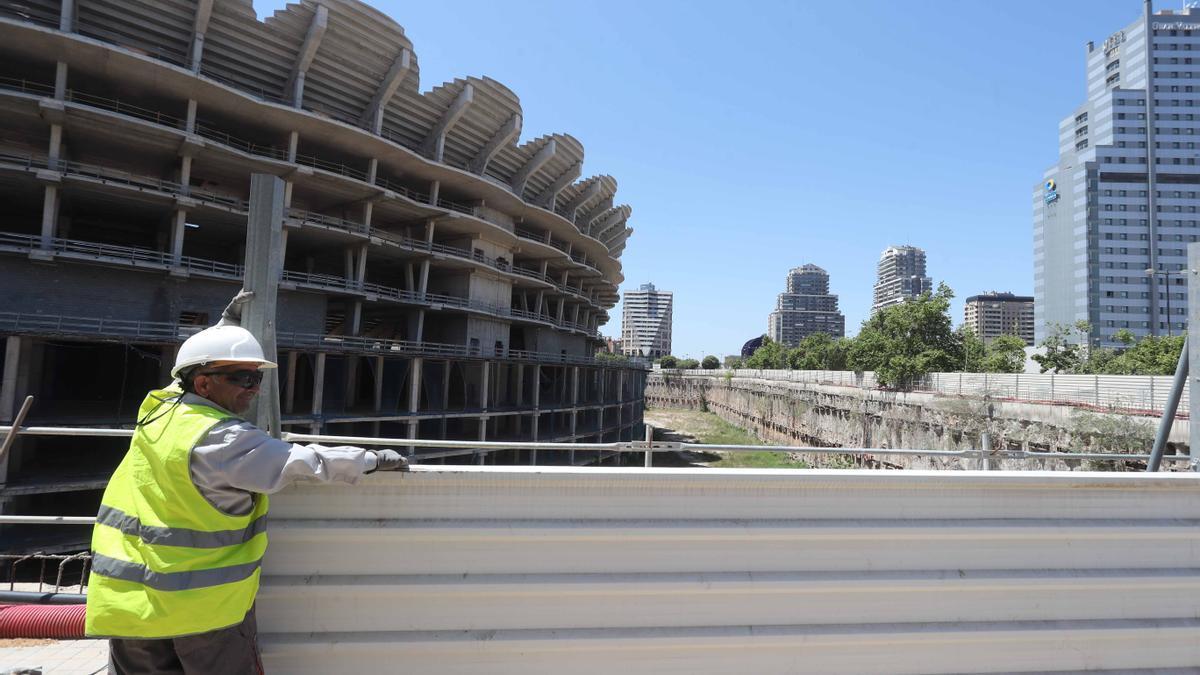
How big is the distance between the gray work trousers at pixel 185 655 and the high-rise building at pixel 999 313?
197746 mm

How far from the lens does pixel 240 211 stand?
64.5 ft

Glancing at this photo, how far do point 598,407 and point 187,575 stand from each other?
110 ft

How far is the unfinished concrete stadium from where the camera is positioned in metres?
17.0

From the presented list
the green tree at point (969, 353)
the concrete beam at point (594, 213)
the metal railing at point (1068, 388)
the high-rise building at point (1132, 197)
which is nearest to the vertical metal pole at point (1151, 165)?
the high-rise building at point (1132, 197)

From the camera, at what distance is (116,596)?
1894mm

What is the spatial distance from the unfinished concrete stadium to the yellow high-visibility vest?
18200mm

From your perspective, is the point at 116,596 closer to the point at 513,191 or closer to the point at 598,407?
the point at 513,191

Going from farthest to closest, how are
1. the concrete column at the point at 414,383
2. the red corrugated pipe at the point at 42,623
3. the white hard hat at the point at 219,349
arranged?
the concrete column at the point at 414,383 → the red corrugated pipe at the point at 42,623 → the white hard hat at the point at 219,349

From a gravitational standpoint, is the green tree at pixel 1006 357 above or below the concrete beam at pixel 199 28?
below

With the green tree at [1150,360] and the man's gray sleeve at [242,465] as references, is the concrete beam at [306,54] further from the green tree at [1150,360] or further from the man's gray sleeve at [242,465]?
the green tree at [1150,360]

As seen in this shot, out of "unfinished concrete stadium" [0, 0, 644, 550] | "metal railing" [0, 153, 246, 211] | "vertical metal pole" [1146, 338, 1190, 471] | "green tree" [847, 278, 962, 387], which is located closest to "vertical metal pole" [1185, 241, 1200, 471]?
"vertical metal pole" [1146, 338, 1190, 471]

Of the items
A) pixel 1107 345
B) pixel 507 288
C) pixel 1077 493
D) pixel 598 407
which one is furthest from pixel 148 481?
pixel 1107 345

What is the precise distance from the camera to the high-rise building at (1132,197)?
88250 millimetres

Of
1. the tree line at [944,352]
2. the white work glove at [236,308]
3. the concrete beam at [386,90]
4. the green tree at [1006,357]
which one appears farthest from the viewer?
the green tree at [1006,357]
